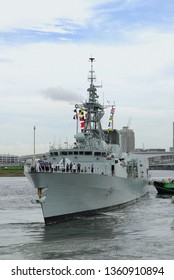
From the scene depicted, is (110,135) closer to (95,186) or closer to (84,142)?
(84,142)

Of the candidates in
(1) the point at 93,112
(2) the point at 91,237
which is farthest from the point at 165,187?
(2) the point at 91,237

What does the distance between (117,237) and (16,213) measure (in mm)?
14381

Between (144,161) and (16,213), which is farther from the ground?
(144,161)

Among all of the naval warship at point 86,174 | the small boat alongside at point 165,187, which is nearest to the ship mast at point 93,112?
the naval warship at point 86,174

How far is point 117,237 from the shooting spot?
84.2 ft

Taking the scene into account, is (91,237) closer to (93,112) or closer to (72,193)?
(72,193)

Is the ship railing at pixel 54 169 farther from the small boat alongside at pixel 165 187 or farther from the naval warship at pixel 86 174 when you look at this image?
the small boat alongside at pixel 165 187

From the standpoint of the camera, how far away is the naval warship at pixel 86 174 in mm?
30188

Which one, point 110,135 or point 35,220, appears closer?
point 35,220

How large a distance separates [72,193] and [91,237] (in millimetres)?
6090

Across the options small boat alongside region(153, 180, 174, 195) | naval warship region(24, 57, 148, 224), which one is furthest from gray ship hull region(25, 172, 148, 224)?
small boat alongside region(153, 180, 174, 195)

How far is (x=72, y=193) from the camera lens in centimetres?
3134

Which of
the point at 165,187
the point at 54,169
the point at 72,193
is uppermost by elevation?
the point at 54,169

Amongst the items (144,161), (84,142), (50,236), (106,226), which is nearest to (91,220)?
(106,226)
